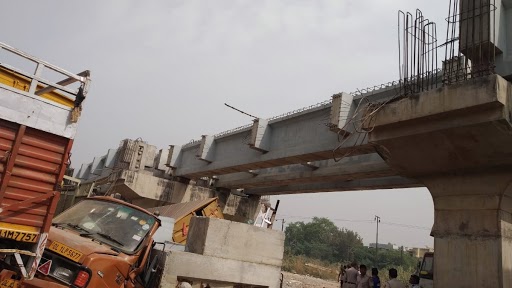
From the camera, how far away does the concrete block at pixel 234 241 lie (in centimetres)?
705

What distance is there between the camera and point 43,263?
15.5 feet

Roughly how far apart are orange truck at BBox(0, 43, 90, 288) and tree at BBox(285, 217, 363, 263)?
276 feet

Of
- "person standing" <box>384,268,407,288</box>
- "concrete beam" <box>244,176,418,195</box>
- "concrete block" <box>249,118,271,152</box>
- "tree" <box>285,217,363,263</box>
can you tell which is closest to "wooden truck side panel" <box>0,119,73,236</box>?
"person standing" <box>384,268,407,288</box>

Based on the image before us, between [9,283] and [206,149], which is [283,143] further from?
[9,283]

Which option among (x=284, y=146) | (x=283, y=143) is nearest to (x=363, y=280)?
(x=284, y=146)

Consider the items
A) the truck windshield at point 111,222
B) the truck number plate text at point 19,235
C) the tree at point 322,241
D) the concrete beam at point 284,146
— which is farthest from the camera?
the tree at point 322,241

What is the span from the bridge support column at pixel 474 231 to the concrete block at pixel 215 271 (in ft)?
10.4

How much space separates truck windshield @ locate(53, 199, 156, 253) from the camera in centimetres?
584

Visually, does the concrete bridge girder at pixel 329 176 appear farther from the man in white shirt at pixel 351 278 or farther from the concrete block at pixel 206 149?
the man in white shirt at pixel 351 278

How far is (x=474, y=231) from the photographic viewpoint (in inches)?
280

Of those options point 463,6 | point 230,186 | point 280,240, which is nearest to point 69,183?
point 230,186

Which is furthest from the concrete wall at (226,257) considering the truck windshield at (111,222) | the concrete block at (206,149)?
the concrete block at (206,149)

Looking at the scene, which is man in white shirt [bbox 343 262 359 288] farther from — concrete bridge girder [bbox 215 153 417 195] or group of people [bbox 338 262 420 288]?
concrete bridge girder [bbox 215 153 417 195]

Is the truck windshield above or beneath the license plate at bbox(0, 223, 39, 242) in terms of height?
above
